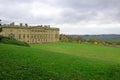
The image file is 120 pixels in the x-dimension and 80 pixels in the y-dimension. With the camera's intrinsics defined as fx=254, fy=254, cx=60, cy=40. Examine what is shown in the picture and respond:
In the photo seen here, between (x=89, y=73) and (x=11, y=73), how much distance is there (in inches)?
217

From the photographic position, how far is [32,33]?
111438 millimetres

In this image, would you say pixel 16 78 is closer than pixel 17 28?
Yes

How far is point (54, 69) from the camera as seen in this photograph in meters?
17.4

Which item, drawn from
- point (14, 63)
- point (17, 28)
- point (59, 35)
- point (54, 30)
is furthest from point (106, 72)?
point (59, 35)

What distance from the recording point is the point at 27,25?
109000mm

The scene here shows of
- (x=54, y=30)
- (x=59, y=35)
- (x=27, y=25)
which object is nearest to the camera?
(x=27, y=25)

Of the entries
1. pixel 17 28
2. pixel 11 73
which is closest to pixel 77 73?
pixel 11 73

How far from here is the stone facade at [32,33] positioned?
318ft

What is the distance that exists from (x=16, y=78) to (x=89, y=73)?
560 cm

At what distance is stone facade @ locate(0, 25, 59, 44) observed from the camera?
96812 mm

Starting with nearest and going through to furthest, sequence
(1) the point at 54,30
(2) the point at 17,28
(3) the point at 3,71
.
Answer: (3) the point at 3,71 → (2) the point at 17,28 → (1) the point at 54,30

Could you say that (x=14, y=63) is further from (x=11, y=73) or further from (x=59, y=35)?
(x=59, y=35)

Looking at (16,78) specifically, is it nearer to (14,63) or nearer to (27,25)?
(14,63)

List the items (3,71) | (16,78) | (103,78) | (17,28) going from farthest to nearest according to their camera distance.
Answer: (17,28), (103,78), (3,71), (16,78)
